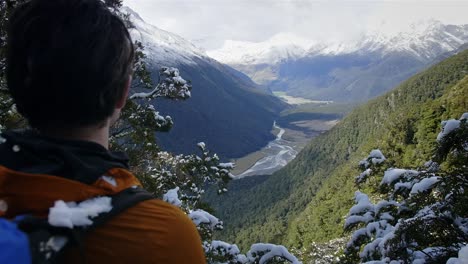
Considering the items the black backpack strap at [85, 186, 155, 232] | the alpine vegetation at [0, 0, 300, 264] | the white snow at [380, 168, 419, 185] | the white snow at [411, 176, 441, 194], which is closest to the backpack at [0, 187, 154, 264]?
the black backpack strap at [85, 186, 155, 232]

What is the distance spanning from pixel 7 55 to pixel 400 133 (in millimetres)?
84012

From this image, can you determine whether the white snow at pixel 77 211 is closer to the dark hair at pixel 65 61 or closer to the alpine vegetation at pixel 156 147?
the dark hair at pixel 65 61

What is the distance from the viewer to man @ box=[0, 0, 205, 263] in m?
1.23

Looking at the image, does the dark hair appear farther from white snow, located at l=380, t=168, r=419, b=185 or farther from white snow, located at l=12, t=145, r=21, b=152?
white snow, located at l=380, t=168, r=419, b=185

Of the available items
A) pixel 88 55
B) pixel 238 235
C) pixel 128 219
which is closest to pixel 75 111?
pixel 88 55

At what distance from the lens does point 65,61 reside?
1.36 meters

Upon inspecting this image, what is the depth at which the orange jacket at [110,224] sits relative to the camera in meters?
1.22

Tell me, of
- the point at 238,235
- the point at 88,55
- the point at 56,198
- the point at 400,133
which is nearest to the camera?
the point at 56,198

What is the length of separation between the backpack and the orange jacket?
0.12 ft

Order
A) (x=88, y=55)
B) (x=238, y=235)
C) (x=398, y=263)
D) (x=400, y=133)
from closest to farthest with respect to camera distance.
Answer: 1. (x=88, y=55)
2. (x=398, y=263)
3. (x=400, y=133)
4. (x=238, y=235)

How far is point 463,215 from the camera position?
4449 mm

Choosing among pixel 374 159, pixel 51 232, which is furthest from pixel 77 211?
pixel 374 159

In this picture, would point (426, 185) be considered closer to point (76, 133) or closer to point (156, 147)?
point (76, 133)

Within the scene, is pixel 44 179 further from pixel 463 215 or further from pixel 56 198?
pixel 463 215
